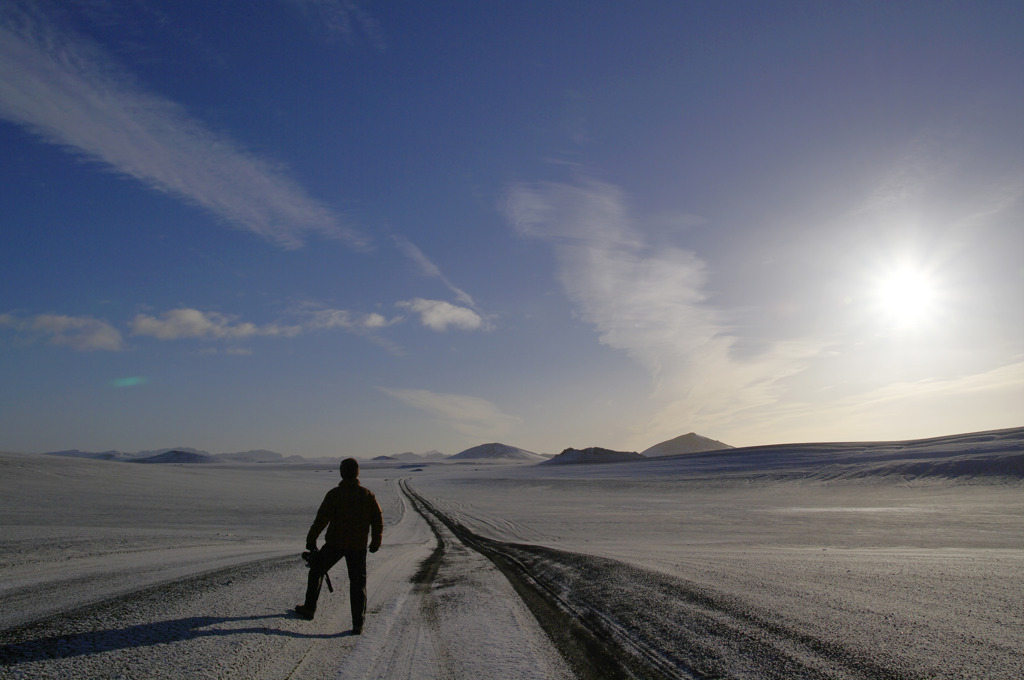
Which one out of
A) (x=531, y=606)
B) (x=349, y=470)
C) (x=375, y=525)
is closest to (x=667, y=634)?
(x=531, y=606)

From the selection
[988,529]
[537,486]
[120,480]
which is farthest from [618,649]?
[120,480]

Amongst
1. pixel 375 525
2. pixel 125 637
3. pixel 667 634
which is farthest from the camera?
pixel 375 525

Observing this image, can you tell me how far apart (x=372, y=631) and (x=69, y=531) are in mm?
16146

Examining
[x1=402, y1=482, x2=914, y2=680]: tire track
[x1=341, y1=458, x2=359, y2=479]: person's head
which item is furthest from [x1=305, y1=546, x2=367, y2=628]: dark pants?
[x1=402, y1=482, x2=914, y2=680]: tire track

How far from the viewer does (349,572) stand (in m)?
6.86

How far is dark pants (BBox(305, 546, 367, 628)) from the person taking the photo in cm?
676

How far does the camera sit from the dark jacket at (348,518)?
7070 millimetres

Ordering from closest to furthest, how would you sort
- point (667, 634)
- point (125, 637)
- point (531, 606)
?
1. point (125, 637)
2. point (667, 634)
3. point (531, 606)

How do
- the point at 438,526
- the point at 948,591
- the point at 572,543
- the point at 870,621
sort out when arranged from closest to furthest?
the point at 870,621, the point at 948,591, the point at 572,543, the point at 438,526

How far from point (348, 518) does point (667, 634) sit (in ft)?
13.7

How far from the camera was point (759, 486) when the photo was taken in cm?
4288

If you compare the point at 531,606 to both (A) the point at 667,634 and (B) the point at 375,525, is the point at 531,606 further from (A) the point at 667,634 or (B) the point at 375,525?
(B) the point at 375,525

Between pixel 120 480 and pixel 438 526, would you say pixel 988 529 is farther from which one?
pixel 120 480

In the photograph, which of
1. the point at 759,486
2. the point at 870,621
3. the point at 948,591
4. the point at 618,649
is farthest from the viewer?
the point at 759,486
